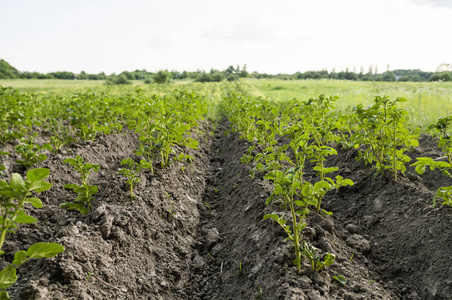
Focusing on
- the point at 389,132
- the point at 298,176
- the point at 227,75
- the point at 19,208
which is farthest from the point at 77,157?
the point at 227,75

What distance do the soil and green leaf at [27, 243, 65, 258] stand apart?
37cm

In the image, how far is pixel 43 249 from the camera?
1.80 meters

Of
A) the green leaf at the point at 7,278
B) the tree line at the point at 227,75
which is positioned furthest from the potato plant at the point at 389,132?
the tree line at the point at 227,75

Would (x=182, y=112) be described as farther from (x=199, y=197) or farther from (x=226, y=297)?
(x=226, y=297)

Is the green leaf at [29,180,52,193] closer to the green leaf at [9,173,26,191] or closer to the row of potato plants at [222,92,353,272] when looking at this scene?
the green leaf at [9,173,26,191]

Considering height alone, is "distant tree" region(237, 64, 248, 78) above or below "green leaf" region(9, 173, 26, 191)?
above

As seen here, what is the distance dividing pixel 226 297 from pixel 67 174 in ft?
10.3

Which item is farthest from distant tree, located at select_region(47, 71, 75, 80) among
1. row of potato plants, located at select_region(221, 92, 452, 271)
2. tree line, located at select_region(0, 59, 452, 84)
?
row of potato plants, located at select_region(221, 92, 452, 271)

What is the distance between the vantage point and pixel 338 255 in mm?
2688

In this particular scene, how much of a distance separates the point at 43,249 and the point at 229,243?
6.66 ft

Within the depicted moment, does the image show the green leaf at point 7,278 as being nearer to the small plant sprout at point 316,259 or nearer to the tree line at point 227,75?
the small plant sprout at point 316,259

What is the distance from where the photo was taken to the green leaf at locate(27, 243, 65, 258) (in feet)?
5.74

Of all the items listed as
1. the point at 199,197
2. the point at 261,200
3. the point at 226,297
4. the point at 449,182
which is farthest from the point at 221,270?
the point at 449,182

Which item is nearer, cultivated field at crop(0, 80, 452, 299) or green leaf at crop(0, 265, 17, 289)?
green leaf at crop(0, 265, 17, 289)
